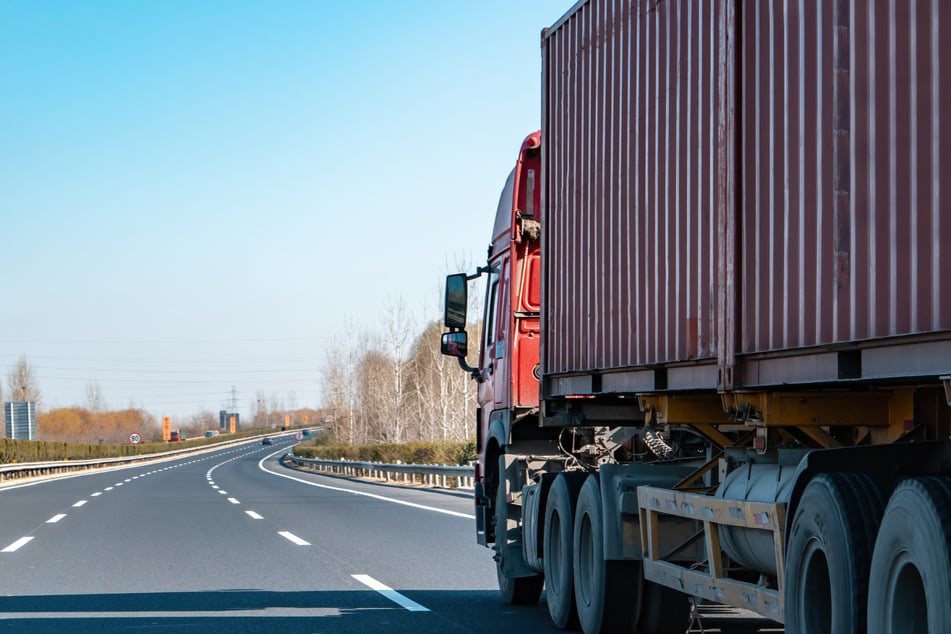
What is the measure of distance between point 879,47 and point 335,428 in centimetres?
8486

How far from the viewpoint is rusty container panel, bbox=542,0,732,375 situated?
21.3 ft

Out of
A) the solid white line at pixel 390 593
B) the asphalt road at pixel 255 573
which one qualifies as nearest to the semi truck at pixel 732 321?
the solid white line at pixel 390 593

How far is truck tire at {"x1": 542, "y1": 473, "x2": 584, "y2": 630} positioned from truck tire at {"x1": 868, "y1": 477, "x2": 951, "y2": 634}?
397 centimetres

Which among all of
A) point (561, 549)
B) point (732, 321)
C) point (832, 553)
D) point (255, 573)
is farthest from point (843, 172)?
point (255, 573)

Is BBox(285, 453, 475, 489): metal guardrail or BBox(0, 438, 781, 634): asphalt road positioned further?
BBox(285, 453, 475, 489): metal guardrail

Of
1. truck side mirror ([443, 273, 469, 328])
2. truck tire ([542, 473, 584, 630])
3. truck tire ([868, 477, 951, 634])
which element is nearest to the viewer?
truck tire ([868, 477, 951, 634])

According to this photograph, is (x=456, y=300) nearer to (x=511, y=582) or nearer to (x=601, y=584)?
(x=511, y=582)

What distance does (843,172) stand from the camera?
189 inches

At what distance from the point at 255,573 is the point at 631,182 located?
246 inches

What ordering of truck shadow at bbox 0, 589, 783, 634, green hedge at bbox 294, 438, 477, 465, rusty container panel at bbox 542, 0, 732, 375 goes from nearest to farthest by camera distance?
1. rusty container panel at bbox 542, 0, 732, 375
2. truck shadow at bbox 0, 589, 783, 634
3. green hedge at bbox 294, 438, 477, 465

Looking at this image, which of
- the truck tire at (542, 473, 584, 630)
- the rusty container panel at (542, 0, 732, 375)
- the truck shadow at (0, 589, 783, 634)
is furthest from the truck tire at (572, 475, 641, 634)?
the rusty container panel at (542, 0, 732, 375)

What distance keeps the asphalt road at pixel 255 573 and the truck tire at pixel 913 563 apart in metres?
4.17

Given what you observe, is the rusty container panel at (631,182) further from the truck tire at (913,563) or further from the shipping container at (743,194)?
the truck tire at (913,563)

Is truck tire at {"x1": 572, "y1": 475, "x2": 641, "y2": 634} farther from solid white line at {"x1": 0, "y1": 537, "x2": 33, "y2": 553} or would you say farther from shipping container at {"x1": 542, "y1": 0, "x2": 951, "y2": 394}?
solid white line at {"x1": 0, "y1": 537, "x2": 33, "y2": 553}
